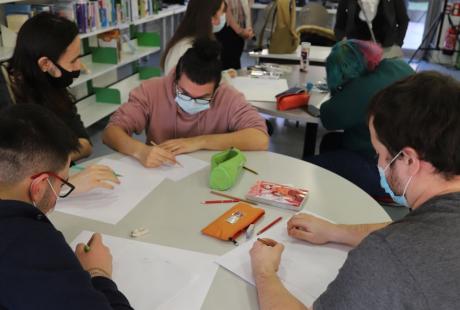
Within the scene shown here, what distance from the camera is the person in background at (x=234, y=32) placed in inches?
158

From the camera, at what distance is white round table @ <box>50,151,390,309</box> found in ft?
3.58

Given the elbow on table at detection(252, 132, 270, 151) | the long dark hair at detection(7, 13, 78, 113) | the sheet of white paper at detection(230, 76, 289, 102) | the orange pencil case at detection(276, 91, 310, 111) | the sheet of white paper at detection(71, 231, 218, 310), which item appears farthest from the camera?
the sheet of white paper at detection(230, 76, 289, 102)

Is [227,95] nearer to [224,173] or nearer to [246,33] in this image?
[224,173]

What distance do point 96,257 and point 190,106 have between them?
0.95 meters

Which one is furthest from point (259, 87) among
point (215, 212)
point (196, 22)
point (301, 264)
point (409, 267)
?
point (409, 267)

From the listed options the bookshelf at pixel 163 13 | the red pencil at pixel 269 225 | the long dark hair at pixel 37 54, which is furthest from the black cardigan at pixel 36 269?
the bookshelf at pixel 163 13

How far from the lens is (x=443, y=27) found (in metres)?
6.45

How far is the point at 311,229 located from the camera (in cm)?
124

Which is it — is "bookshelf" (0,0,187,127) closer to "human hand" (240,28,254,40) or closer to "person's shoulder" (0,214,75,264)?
"human hand" (240,28,254,40)

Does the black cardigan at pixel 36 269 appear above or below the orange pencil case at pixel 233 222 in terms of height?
above

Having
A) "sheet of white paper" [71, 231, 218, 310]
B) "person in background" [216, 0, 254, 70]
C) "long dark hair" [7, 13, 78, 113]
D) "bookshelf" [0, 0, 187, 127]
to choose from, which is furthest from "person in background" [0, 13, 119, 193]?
"person in background" [216, 0, 254, 70]

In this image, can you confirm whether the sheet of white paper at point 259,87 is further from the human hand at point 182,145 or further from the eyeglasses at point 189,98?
the human hand at point 182,145

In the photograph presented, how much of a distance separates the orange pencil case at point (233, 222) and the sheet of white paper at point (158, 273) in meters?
0.09

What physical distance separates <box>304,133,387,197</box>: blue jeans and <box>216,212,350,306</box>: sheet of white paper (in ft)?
3.30
